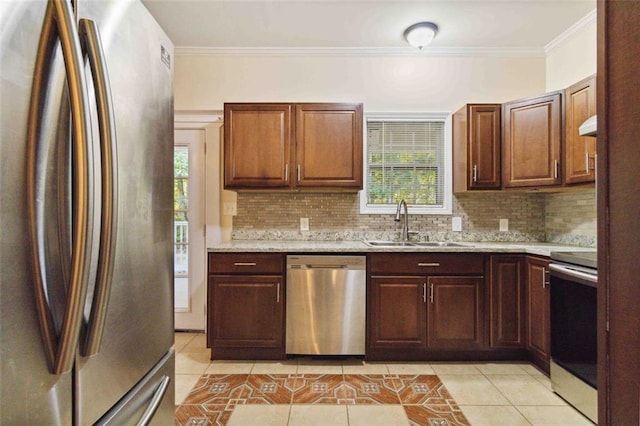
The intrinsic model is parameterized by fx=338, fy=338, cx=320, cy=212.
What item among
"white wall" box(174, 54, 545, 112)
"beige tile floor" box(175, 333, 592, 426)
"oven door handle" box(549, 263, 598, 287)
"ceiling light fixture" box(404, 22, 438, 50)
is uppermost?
"ceiling light fixture" box(404, 22, 438, 50)

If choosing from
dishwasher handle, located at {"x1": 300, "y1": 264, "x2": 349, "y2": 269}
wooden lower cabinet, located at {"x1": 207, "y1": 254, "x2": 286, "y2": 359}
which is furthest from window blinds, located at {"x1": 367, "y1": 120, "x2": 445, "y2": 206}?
wooden lower cabinet, located at {"x1": 207, "y1": 254, "x2": 286, "y2": 359}

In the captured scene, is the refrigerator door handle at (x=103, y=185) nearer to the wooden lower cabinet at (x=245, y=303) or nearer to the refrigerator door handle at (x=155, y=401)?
the refrigerator door handle at (x=155, y=401)

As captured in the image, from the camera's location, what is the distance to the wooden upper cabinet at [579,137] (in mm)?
2416

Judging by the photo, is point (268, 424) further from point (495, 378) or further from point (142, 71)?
point (142, 71)

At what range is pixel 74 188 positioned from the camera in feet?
2.05

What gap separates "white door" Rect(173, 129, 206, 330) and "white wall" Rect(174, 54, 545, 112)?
1.30 feet

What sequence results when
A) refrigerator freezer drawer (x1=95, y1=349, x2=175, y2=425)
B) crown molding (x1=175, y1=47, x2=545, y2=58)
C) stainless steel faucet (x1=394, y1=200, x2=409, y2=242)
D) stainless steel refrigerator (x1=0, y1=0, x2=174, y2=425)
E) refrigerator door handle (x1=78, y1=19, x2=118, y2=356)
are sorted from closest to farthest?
stainless steel refrigerator (x1=0, y1=0, x2=174, y2=425) → refrigerator door handle (x1=78, y1=19, x2=118, y2=356) → refrigerator freezer drawer (x1=95, y1=349, x2=175, y2=425) → stainless steel faucet (x1=394, y1=200, x2=409, y2=242) → crown molding (x1=175, y1=47, x2=545, y2=58)

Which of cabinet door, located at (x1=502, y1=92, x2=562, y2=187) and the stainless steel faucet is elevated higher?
cabinet door, located at (x1=502, y1=92, x2=562, y2=187)

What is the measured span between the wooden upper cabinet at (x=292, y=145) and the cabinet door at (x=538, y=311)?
1.51m

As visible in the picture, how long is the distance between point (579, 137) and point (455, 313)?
1610 millimetres

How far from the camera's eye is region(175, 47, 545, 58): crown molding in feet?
10.7

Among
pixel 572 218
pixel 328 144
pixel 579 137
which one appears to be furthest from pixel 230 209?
pixel 572 218

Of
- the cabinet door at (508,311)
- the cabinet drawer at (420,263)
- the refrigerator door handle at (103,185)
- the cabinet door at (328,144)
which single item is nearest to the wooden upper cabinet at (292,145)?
the cabinet door at (328,144)

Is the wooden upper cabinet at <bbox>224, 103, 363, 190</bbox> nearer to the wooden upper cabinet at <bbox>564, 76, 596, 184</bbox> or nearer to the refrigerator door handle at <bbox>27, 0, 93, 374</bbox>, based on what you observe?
the wooden upper cabinet at <bbox>564, 76, 596, 184</bbox>
